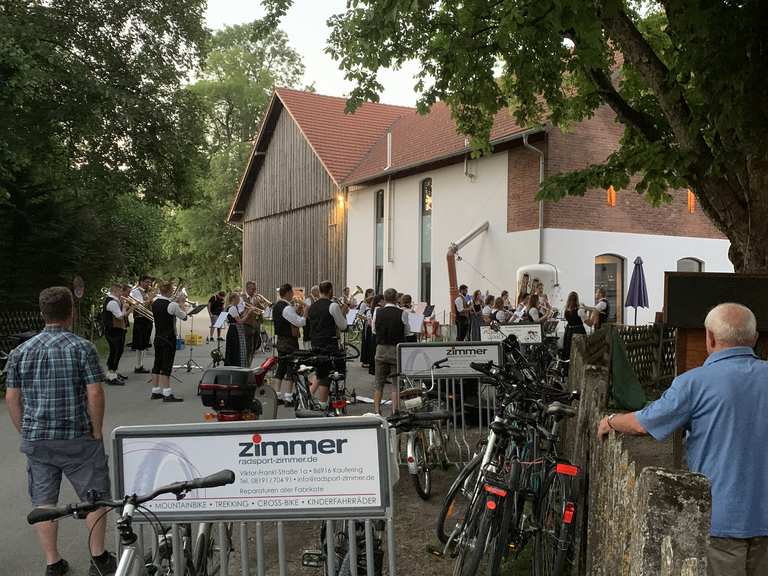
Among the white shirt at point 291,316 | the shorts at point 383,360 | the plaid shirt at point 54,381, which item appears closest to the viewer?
the plaid shirt at point 54,381

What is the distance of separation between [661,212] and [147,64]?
1708cm

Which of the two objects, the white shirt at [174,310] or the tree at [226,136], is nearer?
the white shirt at [174,310]

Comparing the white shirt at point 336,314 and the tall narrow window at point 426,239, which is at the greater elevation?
Answer: the tall narrow window at point 426,239

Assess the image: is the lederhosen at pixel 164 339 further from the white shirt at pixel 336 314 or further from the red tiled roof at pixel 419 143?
the red tiled roof at pixel 419 143

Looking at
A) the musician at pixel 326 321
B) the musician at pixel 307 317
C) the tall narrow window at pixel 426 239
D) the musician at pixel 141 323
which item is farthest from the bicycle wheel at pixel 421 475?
the tall narrow window at pixel 426 239

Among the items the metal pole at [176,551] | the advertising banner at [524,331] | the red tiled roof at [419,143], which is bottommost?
the metal pole at [176,551]

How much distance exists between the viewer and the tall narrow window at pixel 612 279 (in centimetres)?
2403

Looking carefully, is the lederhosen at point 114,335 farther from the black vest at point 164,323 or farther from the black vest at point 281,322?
the black vest at point 281,322

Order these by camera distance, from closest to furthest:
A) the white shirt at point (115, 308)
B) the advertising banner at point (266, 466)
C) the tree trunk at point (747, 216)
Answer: the advertising banner at point (266, 466) → the tree trunk at point (747, 216) → the white shirt at point (115, 308)

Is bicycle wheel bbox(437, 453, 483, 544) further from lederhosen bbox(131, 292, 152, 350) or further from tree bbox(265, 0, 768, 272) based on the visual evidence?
lederhosen bbox(131, 292, 152, 350)

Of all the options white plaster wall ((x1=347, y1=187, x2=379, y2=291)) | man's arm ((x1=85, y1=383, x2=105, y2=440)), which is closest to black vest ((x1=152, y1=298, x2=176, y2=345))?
man's arm ((x1=85, y1=383, x2=105, y2=440))

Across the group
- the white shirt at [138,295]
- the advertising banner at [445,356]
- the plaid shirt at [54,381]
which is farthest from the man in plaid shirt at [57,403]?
the white shirt at [138,295]

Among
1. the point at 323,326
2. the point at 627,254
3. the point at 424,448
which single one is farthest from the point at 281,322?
the point at 627,254

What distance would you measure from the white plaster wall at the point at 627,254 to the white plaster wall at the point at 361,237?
11.2 m
